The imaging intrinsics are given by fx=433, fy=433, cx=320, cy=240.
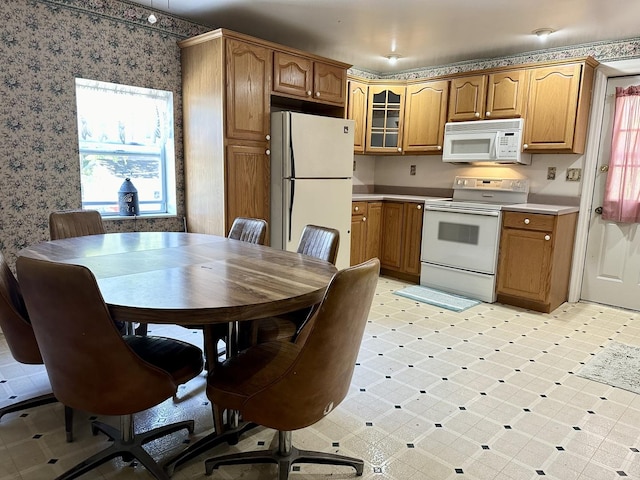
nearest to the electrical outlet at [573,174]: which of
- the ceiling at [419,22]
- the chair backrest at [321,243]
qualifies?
the ceiling at [419,22]

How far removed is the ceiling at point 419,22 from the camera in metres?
3.17

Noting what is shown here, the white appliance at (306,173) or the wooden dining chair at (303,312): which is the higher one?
the white appliance at (306,173)

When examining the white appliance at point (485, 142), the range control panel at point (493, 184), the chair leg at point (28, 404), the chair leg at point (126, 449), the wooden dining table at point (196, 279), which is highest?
the white appliance at point (485, 142)

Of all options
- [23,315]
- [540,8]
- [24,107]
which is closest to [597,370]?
[540,8]

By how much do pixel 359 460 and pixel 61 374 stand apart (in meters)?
1.16

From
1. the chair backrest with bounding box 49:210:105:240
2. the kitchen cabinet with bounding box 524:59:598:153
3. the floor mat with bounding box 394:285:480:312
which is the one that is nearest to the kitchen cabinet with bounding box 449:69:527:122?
the kitchen cabinet with bounding box 524:59:598:153

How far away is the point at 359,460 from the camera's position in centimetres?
176

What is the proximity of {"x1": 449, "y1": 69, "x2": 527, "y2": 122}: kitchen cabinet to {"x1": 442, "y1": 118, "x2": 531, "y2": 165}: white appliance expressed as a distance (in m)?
0.10

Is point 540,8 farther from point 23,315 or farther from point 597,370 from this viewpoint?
point 23,315

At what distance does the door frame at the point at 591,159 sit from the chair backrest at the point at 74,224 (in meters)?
4.17

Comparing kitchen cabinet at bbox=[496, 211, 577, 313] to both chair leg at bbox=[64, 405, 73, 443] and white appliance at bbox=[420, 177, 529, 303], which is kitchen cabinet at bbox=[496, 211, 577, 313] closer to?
white appliance at bbox=[420, 177, 529, 303]

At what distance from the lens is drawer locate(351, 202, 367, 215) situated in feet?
15.2

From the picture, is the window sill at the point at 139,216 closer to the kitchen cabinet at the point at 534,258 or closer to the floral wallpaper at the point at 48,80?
the floral wallpaper at the point at 48,80

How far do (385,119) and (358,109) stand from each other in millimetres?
351
